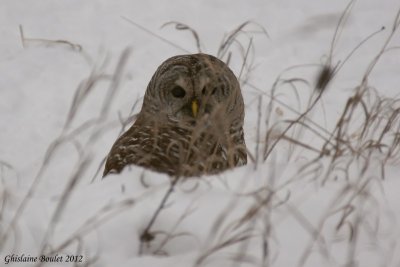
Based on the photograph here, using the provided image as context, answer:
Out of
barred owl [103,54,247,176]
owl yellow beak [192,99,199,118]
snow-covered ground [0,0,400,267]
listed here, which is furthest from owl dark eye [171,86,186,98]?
snow-covered ground [0,0,400,267]

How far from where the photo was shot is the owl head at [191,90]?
16.6 ft

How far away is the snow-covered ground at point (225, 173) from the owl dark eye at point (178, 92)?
43 centimetres

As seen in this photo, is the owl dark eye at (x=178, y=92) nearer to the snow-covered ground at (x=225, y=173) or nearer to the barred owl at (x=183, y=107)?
the barred owl at (x=183, y=107)

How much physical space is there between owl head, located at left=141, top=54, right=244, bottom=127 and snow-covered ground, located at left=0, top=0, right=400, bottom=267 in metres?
0.22

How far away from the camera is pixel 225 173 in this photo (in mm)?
3711

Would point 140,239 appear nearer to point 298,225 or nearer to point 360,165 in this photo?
point 298,225

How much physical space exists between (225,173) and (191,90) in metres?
1.49

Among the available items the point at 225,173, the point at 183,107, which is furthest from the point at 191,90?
the point at 225,173

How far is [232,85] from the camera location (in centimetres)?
521

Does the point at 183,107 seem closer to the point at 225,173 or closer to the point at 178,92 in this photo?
the point at 178,92

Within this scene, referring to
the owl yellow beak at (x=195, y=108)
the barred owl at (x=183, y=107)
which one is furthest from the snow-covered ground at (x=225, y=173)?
the owl yellow beak at (x=195, y=108)

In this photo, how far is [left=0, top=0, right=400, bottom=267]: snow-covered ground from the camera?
323 centimetres

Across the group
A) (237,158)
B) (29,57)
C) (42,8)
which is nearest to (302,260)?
(237,158)

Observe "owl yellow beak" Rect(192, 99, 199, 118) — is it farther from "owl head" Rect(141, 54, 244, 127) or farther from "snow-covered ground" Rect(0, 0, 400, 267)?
"snow-covered ground" Rect(0, 0, 400, 267)
